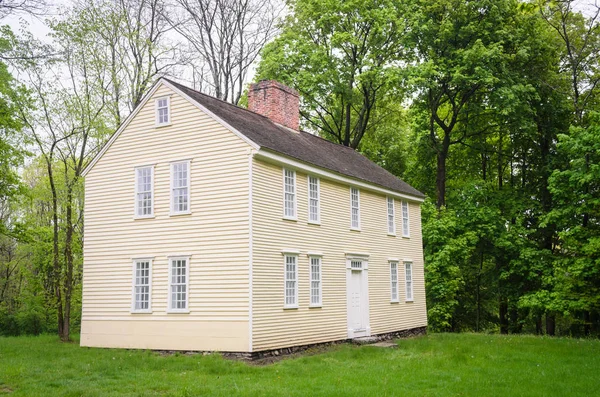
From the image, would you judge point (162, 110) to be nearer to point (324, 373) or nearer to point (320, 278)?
point (320, 278)

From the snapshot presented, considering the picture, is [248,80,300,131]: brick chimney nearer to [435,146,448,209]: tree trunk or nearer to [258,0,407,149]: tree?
[258,0,407,149]: tree

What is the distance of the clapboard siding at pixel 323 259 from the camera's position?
1816 centimetres

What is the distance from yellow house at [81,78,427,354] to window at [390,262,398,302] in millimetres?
2267

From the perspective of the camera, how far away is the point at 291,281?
19578 mm

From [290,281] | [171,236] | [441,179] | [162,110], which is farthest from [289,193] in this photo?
[441,179]

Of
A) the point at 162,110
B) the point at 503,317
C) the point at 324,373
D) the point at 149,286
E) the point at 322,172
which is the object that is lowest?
the point at 324,373

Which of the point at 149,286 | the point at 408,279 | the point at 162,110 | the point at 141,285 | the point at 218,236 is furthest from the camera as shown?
the point at 408,279

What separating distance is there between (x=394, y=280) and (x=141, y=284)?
37.2 ft

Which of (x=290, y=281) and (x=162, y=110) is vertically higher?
(x=162, y=110)

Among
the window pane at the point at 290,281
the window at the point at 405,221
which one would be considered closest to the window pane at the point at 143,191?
the window pane at the point at 290,281

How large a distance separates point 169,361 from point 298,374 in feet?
12.2

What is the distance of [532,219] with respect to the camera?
113ft

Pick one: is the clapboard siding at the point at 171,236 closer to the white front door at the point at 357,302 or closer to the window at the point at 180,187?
the window at the point at 180,187

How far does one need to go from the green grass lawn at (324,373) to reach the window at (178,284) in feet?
5.34
